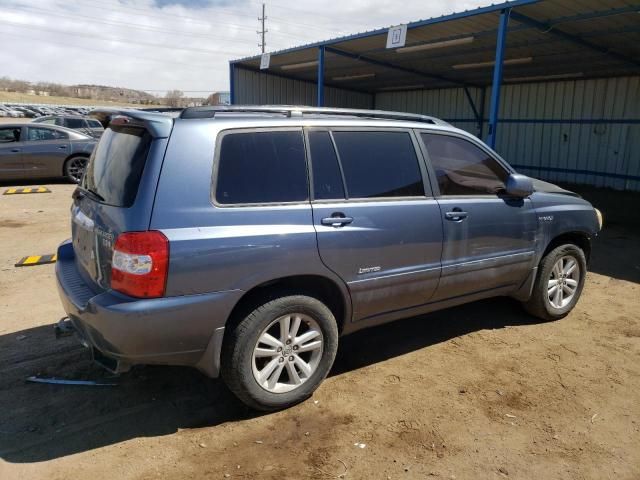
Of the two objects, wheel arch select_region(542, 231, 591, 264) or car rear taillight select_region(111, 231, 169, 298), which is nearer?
car rear taillight select_region(111, 231, 169, 298)

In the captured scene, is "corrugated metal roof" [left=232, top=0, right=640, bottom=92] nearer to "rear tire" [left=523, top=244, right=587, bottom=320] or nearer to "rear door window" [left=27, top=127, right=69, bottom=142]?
"rear tire" [left=523, top=244, right=587, bottom=320]

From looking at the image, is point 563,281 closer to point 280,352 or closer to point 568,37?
point 280,352

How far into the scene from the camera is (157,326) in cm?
265

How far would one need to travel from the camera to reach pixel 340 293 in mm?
3295

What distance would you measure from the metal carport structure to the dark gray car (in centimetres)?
638

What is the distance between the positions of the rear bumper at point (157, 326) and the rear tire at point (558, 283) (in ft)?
9.74

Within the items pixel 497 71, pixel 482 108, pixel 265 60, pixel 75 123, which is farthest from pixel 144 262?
pixel 482 108

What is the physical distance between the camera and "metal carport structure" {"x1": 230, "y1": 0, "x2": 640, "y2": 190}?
9.67 meters

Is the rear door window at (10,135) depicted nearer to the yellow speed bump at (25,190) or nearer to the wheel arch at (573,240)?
the yellow speed bump at (25,190)

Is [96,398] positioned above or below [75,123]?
below

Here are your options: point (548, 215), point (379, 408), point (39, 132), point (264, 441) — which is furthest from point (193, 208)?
point (39, 132)

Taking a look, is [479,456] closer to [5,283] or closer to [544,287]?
[544,287]

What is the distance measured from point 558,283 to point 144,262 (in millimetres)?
3766

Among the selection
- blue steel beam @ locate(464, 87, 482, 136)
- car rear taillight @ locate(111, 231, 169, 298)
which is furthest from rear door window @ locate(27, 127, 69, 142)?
blue steel beam @ locate(464, 87, 482, 136)
